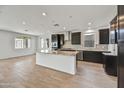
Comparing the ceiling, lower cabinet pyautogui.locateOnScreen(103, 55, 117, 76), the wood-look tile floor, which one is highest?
the ceiling

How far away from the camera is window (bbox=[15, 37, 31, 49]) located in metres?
10.1

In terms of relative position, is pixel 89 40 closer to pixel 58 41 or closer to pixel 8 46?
pixel 58 41

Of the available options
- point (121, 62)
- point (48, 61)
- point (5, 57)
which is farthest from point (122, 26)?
point (5, 57)

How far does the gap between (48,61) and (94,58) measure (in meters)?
3.17

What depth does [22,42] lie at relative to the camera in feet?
35.6

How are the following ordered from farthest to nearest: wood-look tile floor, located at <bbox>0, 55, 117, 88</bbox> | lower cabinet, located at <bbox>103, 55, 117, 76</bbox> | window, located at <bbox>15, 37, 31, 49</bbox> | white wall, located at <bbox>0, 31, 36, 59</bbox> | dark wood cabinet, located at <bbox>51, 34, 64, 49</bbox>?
window, located at <bbox>15, 37, 31, 49</bbox> < dark wood cabinet, located at <bbox>51, 34, 64, 49</bbox> < white wall, located at <bbox>0, 31, 36, 59</bbox> < lower cabinet, located at <bbox>103, 55, 117, 76</bbox> < wood-look tile floor, located at <bbox>0, 55, 117, 88</bbox>

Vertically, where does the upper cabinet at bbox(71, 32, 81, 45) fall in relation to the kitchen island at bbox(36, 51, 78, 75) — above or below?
above

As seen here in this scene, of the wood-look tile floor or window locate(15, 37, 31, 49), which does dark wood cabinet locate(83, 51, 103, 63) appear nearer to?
the wood-look tile floor

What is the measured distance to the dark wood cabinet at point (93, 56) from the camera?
265 inches

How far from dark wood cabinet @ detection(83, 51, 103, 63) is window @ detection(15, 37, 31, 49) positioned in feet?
21.1

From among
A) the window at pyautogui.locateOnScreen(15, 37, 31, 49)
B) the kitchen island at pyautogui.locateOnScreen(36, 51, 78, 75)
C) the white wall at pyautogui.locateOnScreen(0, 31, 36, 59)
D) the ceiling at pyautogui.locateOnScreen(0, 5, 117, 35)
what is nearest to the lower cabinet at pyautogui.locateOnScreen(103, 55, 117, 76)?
the kitchen island at pyautogui.locateOnScreen(36, 51, 78, 75)

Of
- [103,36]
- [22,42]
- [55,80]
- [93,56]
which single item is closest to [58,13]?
[55,80]

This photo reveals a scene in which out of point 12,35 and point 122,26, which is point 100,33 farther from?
point 12,35
